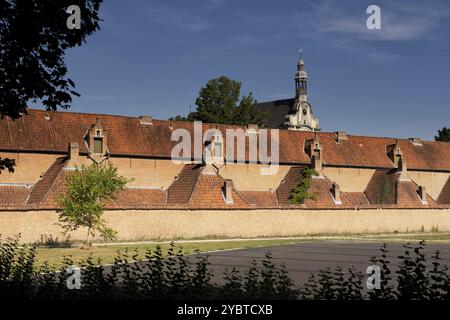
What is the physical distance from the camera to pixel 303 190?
5459 cm

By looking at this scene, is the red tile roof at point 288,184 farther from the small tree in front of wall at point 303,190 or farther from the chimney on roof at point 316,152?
the chimney on roof at point 316,152

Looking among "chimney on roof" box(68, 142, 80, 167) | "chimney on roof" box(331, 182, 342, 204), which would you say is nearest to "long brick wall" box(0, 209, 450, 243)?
"chimney on roof" box(331, 182, 342, 204)

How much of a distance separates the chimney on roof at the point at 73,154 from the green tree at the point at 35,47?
33.3 meters

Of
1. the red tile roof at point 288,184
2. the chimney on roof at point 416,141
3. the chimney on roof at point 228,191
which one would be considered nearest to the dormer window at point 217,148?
the red tile roof at point 288,184

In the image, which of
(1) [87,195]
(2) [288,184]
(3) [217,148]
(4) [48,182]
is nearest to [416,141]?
(2) [288,184]

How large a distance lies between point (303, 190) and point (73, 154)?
66.5 ft

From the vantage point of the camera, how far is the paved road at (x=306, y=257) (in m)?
24.5

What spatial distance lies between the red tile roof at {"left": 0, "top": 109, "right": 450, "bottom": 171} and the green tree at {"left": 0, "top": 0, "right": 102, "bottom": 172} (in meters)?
35.6

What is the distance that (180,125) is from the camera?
58625mm

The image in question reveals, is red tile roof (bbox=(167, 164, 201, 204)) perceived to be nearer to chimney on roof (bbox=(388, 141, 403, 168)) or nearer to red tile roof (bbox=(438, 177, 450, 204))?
chimney on roof (bbox=(388, 141, 403, 168))

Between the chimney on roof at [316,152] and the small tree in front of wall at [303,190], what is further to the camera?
the chimney on roof at [316,152]

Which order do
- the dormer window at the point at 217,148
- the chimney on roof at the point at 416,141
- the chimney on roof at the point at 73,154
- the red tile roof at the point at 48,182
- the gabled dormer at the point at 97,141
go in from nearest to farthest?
the red tile roof at the point at 48,182 → the chimney on roof at the point at 73,154 → the gabled dormer at the point at 97,141 → the dormer window at the point at 217,148 → the chimney on roof at the point at 416,141
